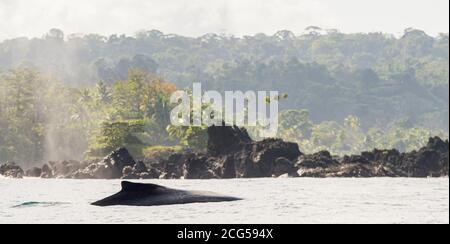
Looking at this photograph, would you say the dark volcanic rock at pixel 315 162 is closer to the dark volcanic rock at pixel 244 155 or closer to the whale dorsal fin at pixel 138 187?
the dark volcanic rock at pixel 244 155

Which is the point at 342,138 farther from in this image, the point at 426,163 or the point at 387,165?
the point at 387,165

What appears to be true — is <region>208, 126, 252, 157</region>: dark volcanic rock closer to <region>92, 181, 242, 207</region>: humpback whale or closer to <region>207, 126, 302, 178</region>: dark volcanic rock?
<region>207, 126, 302, 178</region>: dark volcanic rock

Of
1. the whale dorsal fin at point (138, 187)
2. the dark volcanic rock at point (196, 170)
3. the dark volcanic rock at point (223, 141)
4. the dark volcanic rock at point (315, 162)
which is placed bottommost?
the dark volcanic rock at point (196, 170)

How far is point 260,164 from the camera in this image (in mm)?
85812

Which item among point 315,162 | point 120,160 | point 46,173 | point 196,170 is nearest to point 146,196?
point 196,170

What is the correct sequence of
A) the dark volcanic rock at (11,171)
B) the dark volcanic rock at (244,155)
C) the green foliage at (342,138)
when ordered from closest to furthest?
the dark volcanic rock at (244,155) < the dark volcanic rock at (11,171) < the green foliage at (342,138)

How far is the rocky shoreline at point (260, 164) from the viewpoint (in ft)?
278

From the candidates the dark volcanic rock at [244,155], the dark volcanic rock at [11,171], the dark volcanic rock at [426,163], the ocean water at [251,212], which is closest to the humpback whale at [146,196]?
the ocean water at [251,212]

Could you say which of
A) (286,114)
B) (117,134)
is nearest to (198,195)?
(117,134)

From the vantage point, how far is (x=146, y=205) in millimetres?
32938

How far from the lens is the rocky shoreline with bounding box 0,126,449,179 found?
84.6m

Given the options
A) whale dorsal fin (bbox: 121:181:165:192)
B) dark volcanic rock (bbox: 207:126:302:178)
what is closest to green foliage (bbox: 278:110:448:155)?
dark volcanic rock (bbox: 207:126:302:178)

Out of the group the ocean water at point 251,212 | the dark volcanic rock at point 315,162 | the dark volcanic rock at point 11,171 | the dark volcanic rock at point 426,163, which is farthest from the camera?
the dark volcanic rock at point 11,171
